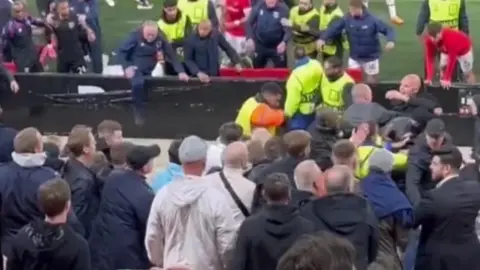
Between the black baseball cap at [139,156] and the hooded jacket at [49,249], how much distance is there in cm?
130

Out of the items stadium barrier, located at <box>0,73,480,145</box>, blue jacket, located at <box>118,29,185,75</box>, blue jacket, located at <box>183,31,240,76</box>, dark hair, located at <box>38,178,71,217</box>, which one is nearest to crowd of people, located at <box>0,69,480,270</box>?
dark hair, located at <box>38,178,71,217</box>

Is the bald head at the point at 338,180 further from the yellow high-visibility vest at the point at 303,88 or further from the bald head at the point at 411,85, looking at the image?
the yellow high-visibility vest at the point at 303,88

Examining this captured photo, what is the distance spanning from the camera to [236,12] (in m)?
17.3

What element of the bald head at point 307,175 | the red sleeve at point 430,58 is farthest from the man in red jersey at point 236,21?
the bald head at point 307,175

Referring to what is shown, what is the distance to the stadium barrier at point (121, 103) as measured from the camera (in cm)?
1498

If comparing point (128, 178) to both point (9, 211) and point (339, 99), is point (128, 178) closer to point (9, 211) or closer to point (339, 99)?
point (9, 211)

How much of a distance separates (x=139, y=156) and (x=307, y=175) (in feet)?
3.93

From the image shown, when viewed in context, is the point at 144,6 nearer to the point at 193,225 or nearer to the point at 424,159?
the point at 424,159

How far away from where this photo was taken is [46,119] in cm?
1542

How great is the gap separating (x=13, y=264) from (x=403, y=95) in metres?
5.99

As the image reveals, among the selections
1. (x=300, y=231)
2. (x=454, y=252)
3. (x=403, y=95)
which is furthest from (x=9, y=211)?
(x=403, y=95)

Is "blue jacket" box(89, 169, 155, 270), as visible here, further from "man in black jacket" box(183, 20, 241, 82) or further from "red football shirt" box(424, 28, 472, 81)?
"red football shirt" box(424, 28, 472, 81)

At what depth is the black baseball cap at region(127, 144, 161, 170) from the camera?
8031mm

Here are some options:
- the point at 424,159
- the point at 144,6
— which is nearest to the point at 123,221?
the point at 424,159
